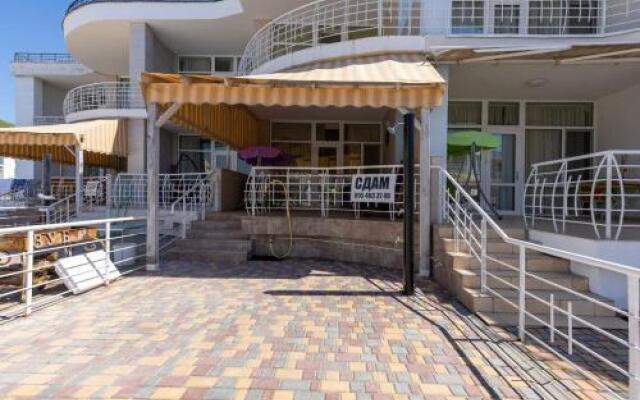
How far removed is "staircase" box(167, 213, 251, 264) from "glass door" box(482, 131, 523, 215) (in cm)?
704

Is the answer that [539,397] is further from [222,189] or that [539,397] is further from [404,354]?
[222,189]

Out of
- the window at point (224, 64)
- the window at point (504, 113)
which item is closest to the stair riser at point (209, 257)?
the window at point (504, 113)

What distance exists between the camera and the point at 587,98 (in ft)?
37.7

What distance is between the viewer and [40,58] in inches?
967

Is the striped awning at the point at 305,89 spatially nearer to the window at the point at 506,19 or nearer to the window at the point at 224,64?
the window at the point at 506,19

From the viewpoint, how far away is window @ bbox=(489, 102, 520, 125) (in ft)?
38.7

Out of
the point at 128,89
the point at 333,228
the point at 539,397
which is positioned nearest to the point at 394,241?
the point at 333,228

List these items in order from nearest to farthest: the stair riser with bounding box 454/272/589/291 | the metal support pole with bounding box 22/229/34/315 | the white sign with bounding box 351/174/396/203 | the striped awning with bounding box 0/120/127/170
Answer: the metal support pole with bounding box 22/229/34/315 → the stair riser with bounding box 454/272/589/291 → the white sign with bounding box 351/174/396/203 → the striped awning with bounding box 0/120/127/170

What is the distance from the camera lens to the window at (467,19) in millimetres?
10211

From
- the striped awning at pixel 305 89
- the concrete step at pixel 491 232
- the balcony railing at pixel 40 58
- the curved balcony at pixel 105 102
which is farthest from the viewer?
the balcony railing at pixel 40 58

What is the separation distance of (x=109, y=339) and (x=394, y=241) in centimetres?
525

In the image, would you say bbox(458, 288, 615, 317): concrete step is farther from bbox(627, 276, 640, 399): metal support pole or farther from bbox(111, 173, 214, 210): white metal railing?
bbox(111, 173, 214, 210): white metal railing

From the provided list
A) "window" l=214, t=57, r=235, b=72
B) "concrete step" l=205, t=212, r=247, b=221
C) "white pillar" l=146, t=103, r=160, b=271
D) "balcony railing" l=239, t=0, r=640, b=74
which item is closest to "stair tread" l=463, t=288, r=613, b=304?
"white pillar" l=146, t=103, r=160, b=271

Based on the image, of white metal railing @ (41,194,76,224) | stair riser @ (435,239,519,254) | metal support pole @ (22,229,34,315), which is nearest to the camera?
metal support pole @ (22,229,34,315)
